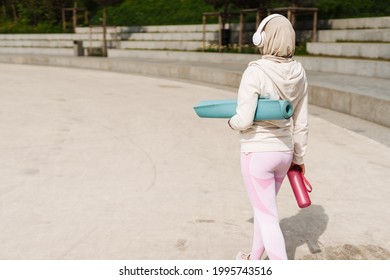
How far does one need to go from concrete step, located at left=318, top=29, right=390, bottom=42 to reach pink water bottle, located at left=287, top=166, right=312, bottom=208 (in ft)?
38.5

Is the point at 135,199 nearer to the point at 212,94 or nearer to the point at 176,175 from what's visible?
the point at 176,175

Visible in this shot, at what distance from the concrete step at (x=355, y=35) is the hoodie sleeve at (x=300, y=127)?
38.3 ft

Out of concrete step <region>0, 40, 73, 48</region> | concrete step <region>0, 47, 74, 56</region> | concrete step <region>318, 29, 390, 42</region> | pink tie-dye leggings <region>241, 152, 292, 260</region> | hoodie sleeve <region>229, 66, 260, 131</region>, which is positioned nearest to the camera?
hoodie sleeve <region>229, 66, 260, 131</region>

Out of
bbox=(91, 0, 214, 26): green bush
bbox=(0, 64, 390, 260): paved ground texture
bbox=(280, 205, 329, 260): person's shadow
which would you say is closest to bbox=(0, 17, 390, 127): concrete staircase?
bbox=(0, 64, 390, 260): paved ground texture

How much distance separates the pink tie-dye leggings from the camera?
275 cm

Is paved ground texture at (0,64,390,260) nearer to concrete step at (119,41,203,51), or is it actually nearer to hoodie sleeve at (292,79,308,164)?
hoodie sleeve at (292,79,308,164)

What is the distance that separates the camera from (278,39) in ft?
8.66

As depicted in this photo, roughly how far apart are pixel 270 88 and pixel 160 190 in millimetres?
2421

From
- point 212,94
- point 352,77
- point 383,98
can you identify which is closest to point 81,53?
point 212,94

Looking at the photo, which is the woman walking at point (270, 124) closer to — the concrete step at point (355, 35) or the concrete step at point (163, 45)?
the concrete step at point (355, 35)

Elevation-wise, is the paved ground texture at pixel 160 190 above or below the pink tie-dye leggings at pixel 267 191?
below

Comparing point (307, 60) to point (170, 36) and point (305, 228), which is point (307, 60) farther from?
point (305, 228)

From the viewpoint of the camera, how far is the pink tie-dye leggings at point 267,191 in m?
2.75

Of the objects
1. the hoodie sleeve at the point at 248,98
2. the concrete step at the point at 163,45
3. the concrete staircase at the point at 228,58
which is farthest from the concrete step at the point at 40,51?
the hoodie sleeve at the point at 248,98
